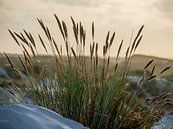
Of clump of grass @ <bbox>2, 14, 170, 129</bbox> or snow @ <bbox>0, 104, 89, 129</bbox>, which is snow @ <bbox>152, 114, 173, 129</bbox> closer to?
clump of grass @ <bbox>2, 14, 170, 129</bbox>

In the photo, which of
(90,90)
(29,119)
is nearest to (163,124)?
(90,90)

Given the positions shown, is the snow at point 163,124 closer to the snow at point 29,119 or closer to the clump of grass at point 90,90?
the clump of grass at point 90,90

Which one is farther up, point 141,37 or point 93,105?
point 141,37

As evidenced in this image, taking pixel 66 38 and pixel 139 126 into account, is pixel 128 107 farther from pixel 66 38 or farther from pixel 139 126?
pixel 66 38

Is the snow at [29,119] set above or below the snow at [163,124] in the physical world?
above

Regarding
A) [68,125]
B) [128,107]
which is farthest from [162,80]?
[68,125]

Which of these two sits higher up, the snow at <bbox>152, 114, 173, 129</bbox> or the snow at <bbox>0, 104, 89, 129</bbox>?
the snow at <bbox>0, 104, 89, 129</bbox>

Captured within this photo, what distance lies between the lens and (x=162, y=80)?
12734 mm

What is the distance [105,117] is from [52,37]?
0.71m

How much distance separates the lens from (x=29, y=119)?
2.20 metres

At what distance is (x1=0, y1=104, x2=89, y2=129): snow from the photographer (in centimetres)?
213

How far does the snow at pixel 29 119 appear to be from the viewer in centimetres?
213

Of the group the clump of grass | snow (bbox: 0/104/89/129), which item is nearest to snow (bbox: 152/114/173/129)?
the clump of grass

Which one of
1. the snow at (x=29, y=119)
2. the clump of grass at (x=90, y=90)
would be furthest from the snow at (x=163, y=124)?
the snow at (x=29, y=119)
